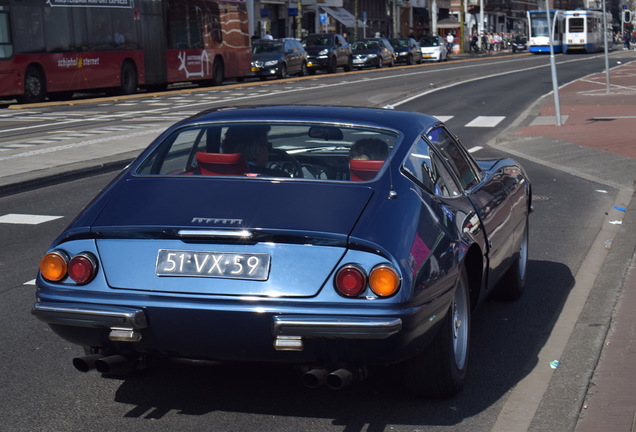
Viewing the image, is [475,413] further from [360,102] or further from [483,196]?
[360,102]

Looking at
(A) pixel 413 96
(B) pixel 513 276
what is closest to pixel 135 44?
(A) pixel 413 96

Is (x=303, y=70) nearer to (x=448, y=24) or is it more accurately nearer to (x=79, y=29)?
(x=79, y=29)

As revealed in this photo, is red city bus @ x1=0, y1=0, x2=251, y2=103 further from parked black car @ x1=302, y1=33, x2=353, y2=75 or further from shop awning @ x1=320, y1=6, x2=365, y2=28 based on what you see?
shop awning @ x1=320, y1=6, x2=365, y2=28

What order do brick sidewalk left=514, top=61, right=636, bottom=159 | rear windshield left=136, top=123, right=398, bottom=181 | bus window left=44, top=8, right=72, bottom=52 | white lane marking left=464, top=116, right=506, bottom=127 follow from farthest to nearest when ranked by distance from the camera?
bus window left=44, top=8, right=72, bottom=52, white lane marking left=464, top=116, right=506, bottom=127, brick sidewalk left=514, top=61, right=636, bottom=159, rear windshield left=136, top=123, right=398, bottom=181

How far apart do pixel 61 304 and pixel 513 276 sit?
3489mm

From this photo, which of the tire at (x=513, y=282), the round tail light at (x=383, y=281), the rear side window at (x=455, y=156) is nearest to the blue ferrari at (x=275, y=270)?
the round tail light at (x=383, y=281)

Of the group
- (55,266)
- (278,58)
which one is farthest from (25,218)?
(278,58)

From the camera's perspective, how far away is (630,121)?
21641 millimetres

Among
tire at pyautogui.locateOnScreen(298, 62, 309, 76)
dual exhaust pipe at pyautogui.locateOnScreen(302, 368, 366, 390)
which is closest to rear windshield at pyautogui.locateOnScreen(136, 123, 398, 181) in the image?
dual exhaust pipe at pyautogui.locateOnScreen(302, 368, 366, 390)

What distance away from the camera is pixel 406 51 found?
207 feet

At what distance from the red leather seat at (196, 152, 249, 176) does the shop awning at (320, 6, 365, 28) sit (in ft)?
244

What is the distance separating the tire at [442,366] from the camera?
491 cm

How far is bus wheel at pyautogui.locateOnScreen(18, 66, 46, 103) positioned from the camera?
30961mm

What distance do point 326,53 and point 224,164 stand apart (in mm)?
47675
